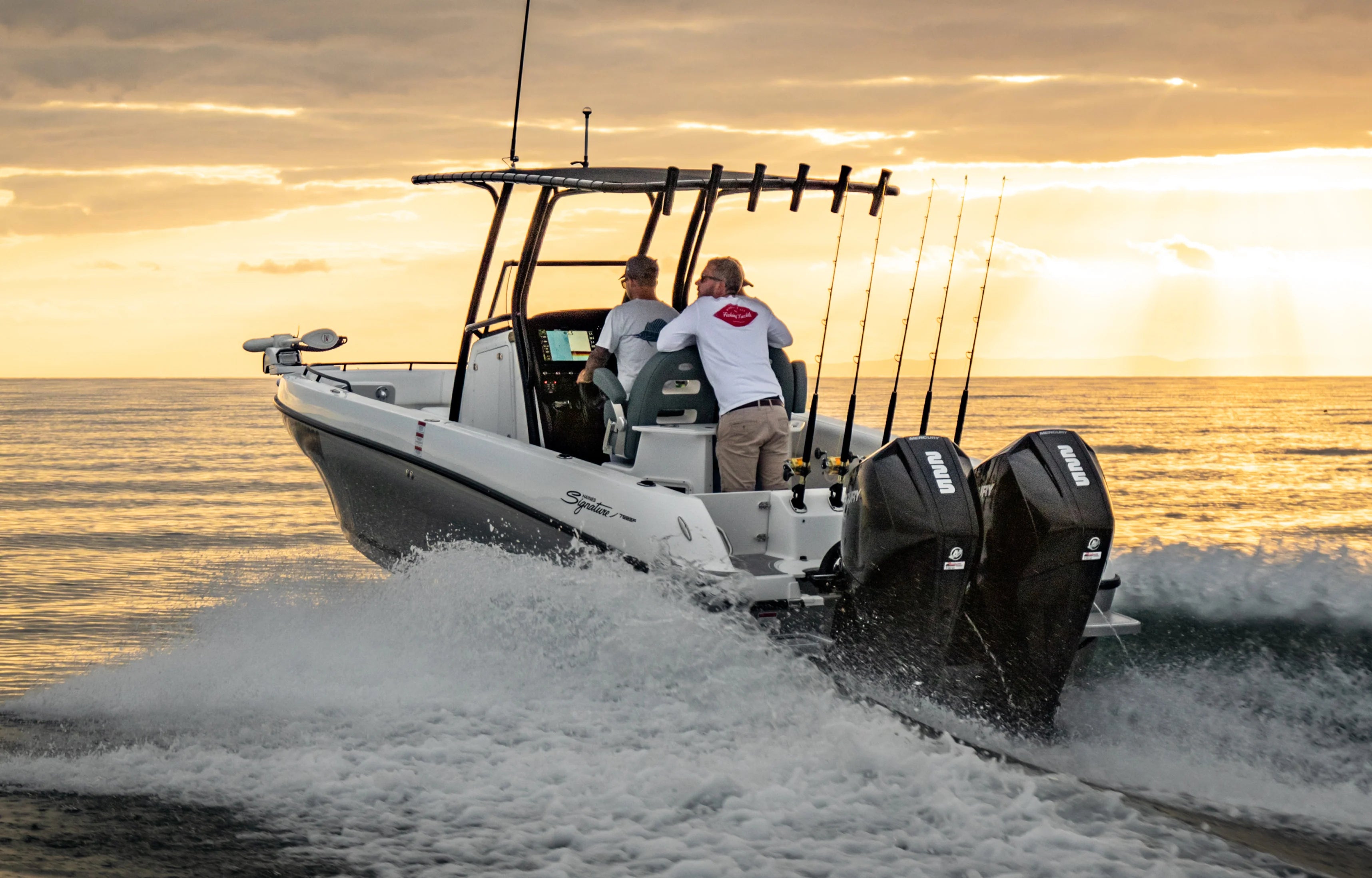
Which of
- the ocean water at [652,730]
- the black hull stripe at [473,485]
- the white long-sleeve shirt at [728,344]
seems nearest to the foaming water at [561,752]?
the ocean water at [652,730]

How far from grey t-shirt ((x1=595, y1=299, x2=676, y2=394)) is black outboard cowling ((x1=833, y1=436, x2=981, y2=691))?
1.65 metres

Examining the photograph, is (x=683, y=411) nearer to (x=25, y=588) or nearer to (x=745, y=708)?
(x=745, y=708)

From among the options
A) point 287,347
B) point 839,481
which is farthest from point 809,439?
point 287,347

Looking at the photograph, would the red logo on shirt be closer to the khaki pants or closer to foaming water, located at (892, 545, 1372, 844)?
the khaki pants

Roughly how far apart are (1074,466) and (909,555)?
0.65m

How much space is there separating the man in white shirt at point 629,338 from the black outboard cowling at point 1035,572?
1.90 metres

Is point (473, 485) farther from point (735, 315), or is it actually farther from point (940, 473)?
point (940, 473)

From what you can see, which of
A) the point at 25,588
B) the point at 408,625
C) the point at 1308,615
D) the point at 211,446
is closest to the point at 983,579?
the point at 1308,615

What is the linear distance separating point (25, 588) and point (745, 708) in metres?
6.77

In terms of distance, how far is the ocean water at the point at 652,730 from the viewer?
307 centimetres

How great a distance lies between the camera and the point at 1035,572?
377 cm
